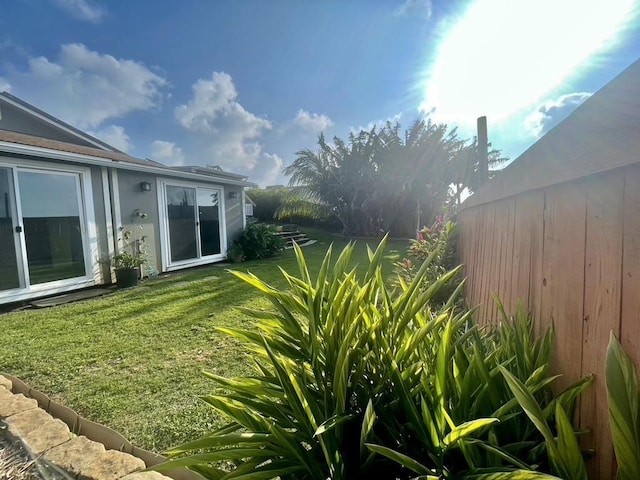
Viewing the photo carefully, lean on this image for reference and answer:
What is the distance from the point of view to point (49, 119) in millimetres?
8148

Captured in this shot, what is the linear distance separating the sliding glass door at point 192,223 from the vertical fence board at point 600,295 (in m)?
8.25

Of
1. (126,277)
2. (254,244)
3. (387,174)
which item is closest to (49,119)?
(126,277)

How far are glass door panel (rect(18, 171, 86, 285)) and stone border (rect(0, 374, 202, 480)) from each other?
4175 millimetres

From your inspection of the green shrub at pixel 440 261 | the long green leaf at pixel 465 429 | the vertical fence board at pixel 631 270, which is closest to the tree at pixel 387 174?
the green shrub at pixel 440 261

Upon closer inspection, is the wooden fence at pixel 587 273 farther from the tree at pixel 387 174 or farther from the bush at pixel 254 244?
the tree at pixel 387 174

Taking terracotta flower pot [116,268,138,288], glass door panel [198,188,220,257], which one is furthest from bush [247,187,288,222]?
terracotta flower pot [116,268,138,288]

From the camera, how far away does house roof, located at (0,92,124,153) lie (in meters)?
7.26

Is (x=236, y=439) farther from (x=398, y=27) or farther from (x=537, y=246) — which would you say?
(x=398, y=27)

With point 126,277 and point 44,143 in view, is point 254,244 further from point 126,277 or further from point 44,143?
point 44,143

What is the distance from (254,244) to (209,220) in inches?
62.6

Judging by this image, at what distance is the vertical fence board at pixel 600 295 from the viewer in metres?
0.90

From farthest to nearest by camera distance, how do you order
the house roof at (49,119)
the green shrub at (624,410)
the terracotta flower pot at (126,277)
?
the house roof at (49,119), the terracotta flower pot at (126,277), the green shrub at (624,410)

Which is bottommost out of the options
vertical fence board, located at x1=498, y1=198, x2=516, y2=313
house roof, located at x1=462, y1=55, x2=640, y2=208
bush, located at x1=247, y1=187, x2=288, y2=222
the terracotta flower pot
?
the terracotta flower pot

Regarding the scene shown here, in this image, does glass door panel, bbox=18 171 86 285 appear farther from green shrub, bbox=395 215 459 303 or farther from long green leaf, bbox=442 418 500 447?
long green leaf, bbox=442 418 500 447
